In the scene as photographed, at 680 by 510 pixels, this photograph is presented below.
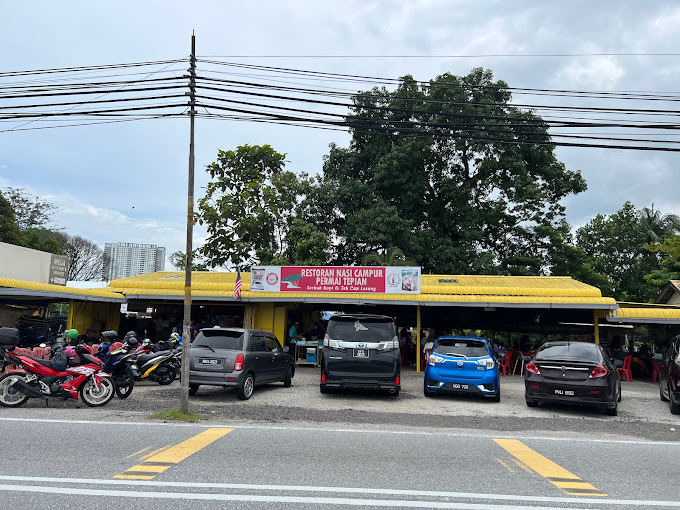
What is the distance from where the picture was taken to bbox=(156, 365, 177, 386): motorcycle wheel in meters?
13.5

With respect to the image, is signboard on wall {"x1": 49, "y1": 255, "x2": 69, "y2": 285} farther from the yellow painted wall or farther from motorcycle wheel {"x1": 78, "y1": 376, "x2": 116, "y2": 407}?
motorcycle wheel {"x1": 78, "y1": 376, "x2": 116, "y2": 407}

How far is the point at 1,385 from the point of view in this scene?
32.6ft

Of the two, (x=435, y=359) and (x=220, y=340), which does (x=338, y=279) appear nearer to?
(x=435, y=359)

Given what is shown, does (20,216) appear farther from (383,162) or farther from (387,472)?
(387,472)

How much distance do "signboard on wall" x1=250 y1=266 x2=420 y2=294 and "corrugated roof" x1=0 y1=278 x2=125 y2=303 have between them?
17.6 feet

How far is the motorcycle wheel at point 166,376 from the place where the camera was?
13.5 m

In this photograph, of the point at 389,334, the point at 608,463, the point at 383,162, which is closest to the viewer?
the point at 608,463

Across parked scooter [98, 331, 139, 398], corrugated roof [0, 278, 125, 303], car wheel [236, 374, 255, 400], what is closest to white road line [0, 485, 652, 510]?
car wheel [236, 374, 255, 400]

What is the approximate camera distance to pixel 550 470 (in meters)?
6.07

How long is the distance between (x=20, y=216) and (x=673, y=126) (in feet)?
176

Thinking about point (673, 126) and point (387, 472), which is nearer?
point (387, 472)

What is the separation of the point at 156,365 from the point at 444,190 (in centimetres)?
2307

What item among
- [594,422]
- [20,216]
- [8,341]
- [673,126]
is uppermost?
[20,216]

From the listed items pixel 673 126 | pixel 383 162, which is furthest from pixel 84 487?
pixel 383 162
